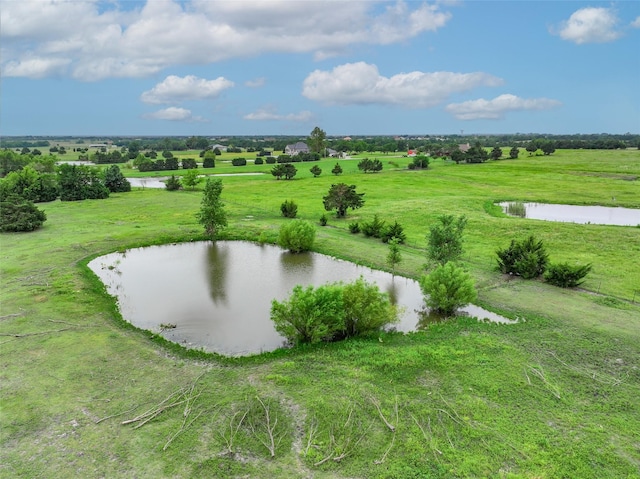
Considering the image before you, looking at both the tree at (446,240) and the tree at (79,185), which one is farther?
the tree at (79,185)

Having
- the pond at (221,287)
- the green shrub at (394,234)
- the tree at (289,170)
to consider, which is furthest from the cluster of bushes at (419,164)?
the pond at (221,287)

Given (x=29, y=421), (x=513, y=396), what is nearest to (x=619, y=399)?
(x=513, y=396)

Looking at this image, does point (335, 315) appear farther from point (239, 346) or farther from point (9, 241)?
point (9, 241)

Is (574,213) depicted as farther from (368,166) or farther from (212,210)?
(368,166)

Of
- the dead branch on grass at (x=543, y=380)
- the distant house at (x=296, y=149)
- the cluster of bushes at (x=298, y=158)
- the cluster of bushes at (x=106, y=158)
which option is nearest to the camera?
the dead branch on grass at (x=543, y=380)

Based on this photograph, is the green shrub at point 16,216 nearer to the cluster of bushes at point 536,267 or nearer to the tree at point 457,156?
the cluster of bushes at point 536,267

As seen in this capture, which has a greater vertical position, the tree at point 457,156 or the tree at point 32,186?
the tree at point 457,156

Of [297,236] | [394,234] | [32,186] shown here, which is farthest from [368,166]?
[32,186]
